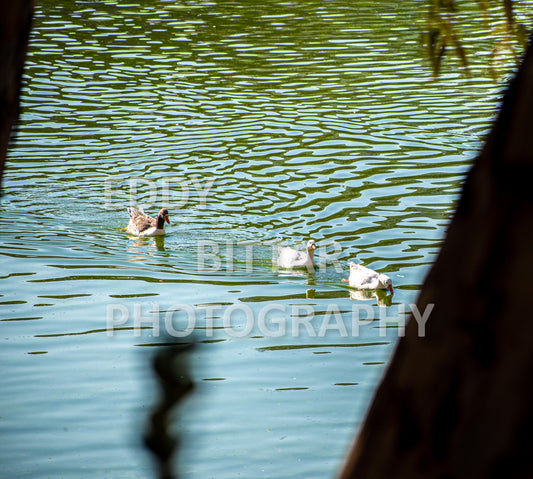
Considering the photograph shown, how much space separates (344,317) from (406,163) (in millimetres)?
5189

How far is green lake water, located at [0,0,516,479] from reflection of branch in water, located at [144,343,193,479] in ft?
0.05

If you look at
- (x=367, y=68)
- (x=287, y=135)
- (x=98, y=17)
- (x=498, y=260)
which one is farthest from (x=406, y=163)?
(x=98, y=17)

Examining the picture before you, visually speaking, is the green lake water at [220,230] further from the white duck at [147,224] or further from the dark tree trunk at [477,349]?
the dark tree trunk at [477,349]

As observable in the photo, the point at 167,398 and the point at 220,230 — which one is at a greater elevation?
the point at 220,230

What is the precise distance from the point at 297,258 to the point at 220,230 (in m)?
1.50

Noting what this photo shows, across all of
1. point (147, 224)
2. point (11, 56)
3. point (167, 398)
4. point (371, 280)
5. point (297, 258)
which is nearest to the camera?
point (167, 398)

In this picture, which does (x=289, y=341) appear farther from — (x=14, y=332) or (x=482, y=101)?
(x=482, y=101)

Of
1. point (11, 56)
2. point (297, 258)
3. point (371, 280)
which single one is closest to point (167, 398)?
point (11, 56)

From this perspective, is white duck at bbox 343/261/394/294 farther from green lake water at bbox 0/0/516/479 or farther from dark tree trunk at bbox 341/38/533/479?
dark tree trunk at bbox 341/38/533/479

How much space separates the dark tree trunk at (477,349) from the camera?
1102 mm

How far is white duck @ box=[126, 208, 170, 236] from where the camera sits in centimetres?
1101

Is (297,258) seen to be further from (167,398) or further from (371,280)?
(167,398)

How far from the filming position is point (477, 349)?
1165 mm

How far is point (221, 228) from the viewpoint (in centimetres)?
1115
